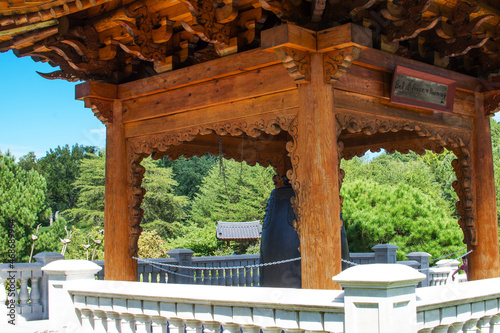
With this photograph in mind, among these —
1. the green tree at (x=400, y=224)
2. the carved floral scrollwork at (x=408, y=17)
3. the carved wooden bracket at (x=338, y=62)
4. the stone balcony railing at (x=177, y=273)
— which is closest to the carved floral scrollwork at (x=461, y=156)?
Result: the stone balcony railing at (x=177, y=273)

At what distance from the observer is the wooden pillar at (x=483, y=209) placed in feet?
20.2

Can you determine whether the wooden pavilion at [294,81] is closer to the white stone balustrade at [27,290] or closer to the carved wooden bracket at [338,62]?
the carved wooden bracket at [338,62]

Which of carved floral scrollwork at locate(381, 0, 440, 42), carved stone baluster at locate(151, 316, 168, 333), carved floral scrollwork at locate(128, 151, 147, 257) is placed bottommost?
carved stone baluster at locate(151, 316, 168, 333)

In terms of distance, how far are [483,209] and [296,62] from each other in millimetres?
3193

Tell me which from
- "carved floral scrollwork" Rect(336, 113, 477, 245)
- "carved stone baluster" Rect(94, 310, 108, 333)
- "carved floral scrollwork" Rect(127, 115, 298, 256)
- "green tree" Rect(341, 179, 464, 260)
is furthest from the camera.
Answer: "green tree" Rect(341, 179, 464, 260)

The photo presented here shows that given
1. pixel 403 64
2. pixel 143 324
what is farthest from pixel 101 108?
pixel 403 64

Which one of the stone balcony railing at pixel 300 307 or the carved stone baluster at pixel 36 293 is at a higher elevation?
the stone balcony railing at pixel 300 307

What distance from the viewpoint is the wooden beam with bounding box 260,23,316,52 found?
14.1 ft

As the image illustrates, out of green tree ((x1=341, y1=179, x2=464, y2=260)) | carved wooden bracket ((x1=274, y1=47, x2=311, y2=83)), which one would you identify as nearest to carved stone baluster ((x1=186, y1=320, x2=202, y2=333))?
carved wooden bracket ((x1=274, y1=47, x2=311, y2=83))

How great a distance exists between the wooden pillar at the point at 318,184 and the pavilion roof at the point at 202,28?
0.75 metres

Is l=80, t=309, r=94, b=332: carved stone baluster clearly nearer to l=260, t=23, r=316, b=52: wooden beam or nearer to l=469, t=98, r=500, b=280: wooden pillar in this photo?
l=260, t=23, r=316, b=52: wooden beam

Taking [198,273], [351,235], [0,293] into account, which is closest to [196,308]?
[0,293]

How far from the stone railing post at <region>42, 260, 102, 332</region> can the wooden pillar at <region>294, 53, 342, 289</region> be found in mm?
1847

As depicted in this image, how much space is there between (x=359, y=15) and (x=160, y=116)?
7.86ft
